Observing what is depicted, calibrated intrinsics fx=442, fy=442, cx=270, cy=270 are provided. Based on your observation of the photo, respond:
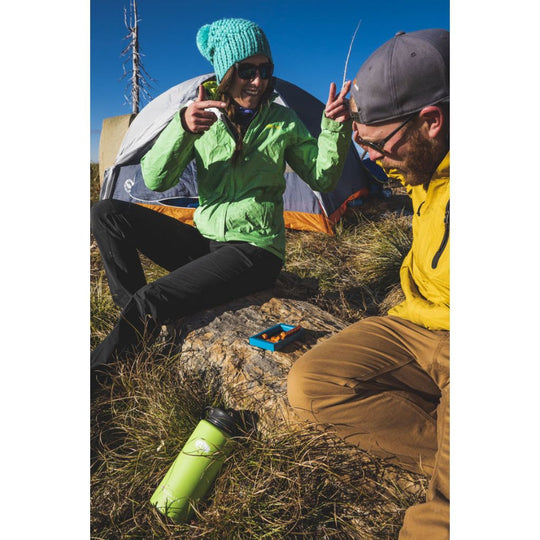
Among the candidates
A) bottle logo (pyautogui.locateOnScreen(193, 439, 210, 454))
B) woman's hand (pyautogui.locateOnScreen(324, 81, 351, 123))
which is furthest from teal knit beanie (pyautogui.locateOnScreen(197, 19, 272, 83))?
bottle logo (pyautogui.locateOnScreen(193, 439, 210, 454))

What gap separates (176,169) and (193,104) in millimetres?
448

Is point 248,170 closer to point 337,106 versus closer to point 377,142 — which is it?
point 337,106

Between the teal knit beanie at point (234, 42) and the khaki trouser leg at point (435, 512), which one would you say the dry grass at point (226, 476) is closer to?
the khaki trouser leg at point (435, 512)

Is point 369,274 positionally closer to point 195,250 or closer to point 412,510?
point 195,250

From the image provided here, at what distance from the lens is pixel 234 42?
2.69 meters

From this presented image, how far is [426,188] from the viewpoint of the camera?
167 cm

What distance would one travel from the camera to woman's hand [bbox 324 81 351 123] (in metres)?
2.07

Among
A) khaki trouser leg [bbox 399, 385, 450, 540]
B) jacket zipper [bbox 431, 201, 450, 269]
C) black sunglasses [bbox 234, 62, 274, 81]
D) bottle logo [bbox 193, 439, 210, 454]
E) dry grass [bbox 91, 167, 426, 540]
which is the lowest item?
dry grass [bbox 91, 167, 426, 540]

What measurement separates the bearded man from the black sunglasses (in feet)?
4.28

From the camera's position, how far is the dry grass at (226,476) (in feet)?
5.36

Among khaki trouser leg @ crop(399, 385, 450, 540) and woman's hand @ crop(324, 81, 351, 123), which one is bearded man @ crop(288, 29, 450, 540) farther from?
woman's hand @ crop(324, 81, 351, 123)

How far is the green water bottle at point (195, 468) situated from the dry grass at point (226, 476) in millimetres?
43

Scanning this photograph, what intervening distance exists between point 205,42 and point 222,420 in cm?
238
